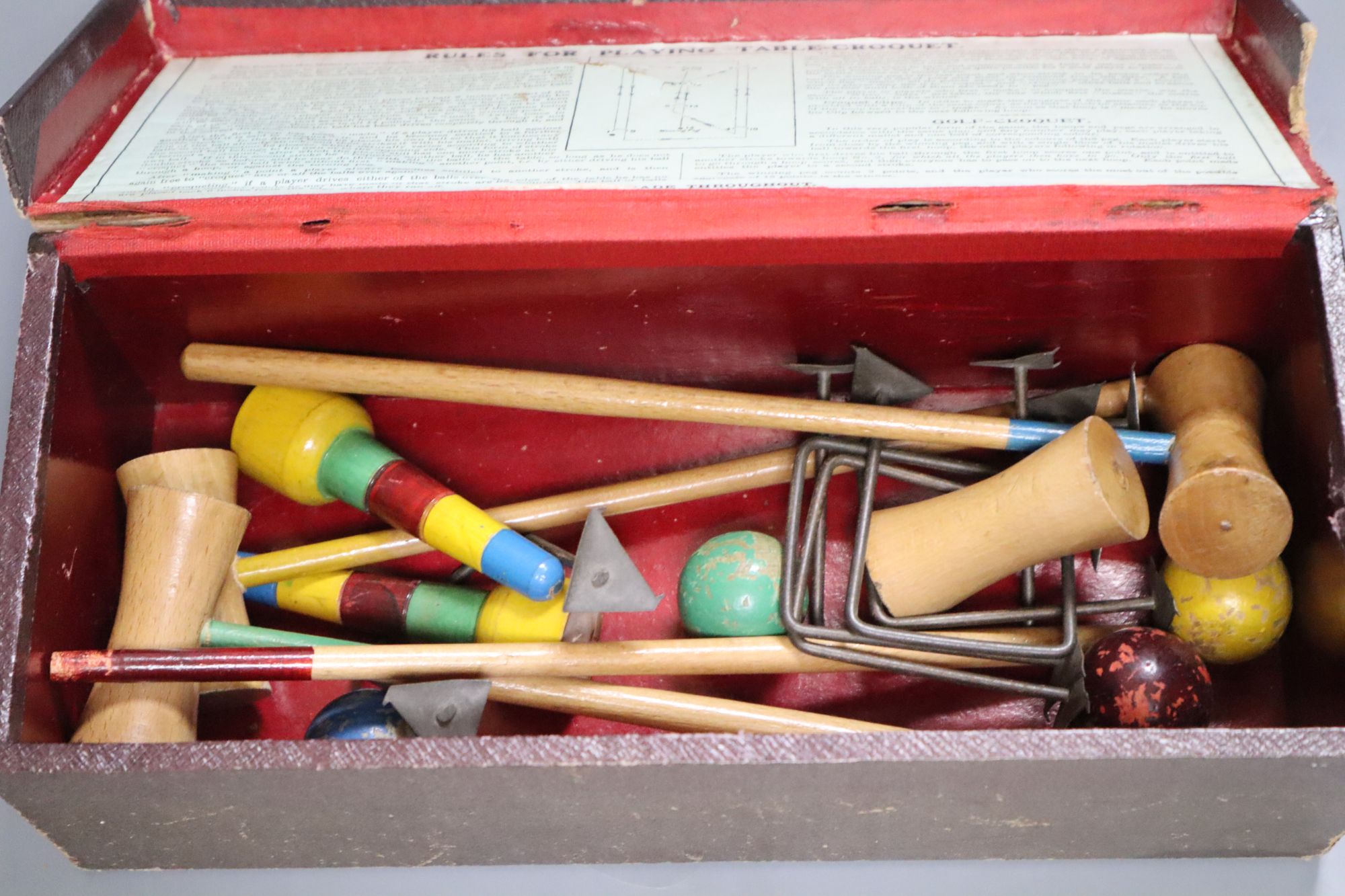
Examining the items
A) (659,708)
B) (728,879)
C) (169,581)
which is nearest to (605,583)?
(659,708)

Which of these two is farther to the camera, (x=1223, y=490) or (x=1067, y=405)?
(x=1067, y=405)

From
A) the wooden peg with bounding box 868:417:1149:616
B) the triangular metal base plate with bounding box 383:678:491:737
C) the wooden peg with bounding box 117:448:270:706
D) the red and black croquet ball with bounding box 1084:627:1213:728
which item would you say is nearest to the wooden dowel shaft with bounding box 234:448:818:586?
the wooden peg with bounding box 117:448:270:706

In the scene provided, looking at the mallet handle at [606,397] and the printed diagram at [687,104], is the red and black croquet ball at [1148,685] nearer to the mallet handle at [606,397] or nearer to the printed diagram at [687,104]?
the mallet handle at [606,397]

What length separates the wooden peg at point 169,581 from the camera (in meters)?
1.14

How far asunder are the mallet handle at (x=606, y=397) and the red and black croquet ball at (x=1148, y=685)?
8.0 inches

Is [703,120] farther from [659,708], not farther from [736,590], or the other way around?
[659,708]

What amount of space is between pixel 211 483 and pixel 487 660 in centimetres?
38

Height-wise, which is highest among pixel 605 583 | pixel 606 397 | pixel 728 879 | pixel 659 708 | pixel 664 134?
pixel 664 134

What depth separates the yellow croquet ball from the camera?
3.80 ft

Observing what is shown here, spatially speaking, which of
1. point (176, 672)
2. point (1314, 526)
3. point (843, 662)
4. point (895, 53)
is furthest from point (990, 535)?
point (176, 672)

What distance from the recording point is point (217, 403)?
4.51 ft

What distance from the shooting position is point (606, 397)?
4.01 feet

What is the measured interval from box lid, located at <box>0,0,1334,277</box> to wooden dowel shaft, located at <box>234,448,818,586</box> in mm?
247

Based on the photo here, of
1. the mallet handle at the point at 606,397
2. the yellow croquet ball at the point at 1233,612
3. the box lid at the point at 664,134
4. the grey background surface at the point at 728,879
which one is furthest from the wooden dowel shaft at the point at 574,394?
the grey background surface at the point at 728,879
